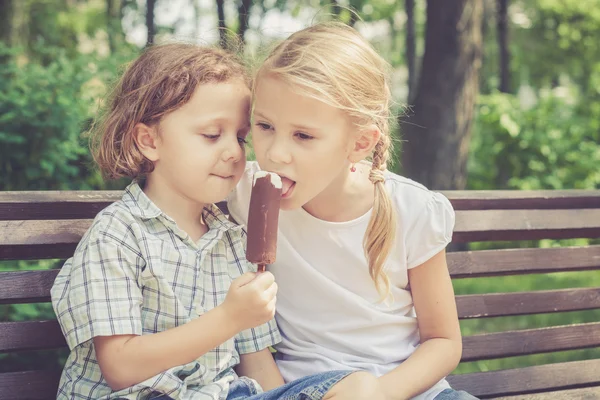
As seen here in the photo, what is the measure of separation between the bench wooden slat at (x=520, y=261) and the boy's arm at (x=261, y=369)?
0.96m

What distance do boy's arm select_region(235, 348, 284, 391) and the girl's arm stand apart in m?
0.42

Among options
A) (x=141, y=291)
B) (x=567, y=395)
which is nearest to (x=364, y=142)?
(x=141, y=291)

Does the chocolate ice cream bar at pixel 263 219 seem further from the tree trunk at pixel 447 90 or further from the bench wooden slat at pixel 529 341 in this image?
the tree trunk at pixel 447 90

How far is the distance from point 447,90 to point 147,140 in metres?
5.02

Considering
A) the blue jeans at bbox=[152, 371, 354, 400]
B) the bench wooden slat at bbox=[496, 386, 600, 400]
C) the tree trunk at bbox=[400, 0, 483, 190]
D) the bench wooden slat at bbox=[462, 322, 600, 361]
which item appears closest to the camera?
the blue jeans at bbox=[152, 371, 354, 400]

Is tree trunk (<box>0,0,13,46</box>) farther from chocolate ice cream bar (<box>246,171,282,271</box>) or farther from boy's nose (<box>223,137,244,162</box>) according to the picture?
chocolate ice cream bar (<box>246,171,282,271</box>)

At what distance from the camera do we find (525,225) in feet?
10.6

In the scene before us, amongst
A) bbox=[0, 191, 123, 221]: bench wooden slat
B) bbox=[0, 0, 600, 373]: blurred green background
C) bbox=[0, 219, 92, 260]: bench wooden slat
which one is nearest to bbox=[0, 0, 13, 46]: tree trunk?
bbox=[0, 0, 600, 373]: blurred green background

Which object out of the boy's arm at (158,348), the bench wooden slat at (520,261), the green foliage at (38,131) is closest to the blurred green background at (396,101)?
the green foliage at (38,131)

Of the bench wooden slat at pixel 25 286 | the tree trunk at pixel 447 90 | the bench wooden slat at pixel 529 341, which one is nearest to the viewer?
the bench wooden slat at pixel 25 286

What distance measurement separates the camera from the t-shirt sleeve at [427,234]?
2.55m

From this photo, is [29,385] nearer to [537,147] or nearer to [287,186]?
[287,186]

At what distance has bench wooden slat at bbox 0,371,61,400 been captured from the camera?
2525 millimetres

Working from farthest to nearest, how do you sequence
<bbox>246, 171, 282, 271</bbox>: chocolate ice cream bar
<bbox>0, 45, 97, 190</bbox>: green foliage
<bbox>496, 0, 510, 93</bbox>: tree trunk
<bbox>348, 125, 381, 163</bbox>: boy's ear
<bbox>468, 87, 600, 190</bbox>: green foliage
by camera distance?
<bbox>496, 0, 510, 93</bbox>: tree trunk → <bbox>468, 87, 600, 190</bbox>: green foliage → <bbox>0, 45, 97, 190</bbox>: green foliage → <bbox>348, 125, 381, 163</bbox>: boy's ear → <bbox>246, 171, 282, 271</bbox>: chocolate ice cream bar
